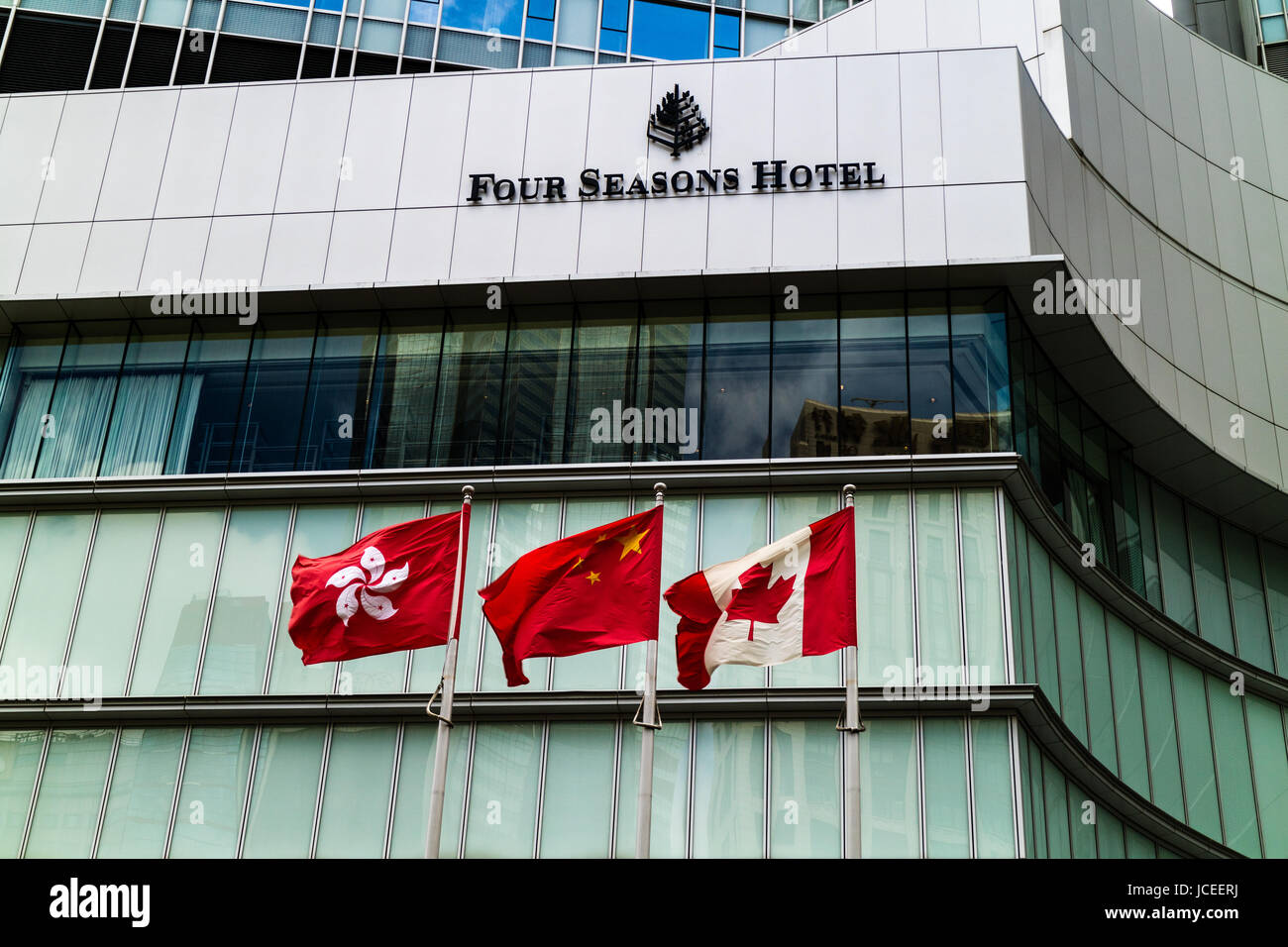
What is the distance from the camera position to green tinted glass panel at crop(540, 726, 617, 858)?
2225cm

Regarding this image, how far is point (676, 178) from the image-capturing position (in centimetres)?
2647

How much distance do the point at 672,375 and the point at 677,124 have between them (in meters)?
4.84

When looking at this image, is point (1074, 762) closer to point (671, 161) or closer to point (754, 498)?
point (754, 498)

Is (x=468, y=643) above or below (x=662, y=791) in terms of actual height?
above

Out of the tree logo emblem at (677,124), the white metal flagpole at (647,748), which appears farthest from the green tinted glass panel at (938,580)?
the tree logo emblem at (677,124)

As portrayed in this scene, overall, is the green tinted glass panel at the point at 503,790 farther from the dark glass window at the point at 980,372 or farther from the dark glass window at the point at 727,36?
the dark glass window at the point at 727,36

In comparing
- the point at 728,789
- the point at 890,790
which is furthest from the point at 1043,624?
the point at 728,789

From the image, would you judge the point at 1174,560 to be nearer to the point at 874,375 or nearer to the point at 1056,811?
the point at 1056,811

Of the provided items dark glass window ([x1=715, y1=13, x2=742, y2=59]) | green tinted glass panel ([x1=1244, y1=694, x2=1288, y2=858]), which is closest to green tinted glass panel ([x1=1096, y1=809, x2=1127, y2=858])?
green tinted glass panel ([x1=1244, y1=694, x2=1288, y2=858])

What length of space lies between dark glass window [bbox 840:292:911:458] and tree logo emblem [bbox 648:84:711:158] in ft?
13.7

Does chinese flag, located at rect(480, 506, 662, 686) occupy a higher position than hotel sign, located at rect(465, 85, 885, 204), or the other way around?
hotel sign, located at rect(465, 85, 885, 204)

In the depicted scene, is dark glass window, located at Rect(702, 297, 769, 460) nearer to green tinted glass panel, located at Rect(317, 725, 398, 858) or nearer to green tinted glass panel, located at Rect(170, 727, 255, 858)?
green tinted glass panel, located at Rect(317, 725, 398, 858)

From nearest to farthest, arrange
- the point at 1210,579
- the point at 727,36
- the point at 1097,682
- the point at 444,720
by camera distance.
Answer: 1. the point at 444,720
2. the point at 1097,682
3. the point at 1210,579
4. the point at 727,36

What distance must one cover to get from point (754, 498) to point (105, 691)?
11.2 metres
